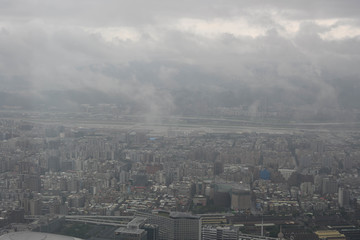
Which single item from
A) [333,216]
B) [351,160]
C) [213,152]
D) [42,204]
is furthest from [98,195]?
[351,160]

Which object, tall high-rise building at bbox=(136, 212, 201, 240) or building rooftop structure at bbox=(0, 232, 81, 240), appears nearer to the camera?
building rooftop structure at bbox=(0, 232, 81, 240)

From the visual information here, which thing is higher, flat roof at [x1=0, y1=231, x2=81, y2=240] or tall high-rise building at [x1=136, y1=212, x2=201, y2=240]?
flat roof at [x1=0, y1=231, x2=81, y2=240]

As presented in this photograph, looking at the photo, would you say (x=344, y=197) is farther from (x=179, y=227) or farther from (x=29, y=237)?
(x=29, y=237)

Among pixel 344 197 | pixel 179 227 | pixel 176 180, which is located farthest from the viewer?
pixel 176 180

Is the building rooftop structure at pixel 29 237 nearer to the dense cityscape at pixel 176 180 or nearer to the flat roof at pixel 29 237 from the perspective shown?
the flat roof at pixel 29 237

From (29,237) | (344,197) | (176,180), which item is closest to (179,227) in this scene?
(29,237)

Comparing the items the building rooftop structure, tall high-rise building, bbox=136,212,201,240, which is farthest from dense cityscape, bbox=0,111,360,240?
the building rooftop structure

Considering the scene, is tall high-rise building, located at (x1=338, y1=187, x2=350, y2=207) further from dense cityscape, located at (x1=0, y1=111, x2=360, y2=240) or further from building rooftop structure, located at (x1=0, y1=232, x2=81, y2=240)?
building rooftop structure, located at (x1=0, y1=232, x2=81, y2=240)

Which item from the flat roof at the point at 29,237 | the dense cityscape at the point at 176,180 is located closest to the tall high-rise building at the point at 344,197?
the dense cityscape at the point at 176,180

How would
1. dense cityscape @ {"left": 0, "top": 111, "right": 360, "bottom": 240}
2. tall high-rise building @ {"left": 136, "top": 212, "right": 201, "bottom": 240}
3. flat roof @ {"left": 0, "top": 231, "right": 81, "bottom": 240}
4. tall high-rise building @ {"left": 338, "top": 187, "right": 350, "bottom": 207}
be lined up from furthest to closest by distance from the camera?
tall high-rise building @ {"left": 338, "top": 187, "right": 350, "bottom": 207}
dense cityscape @ {"left": 0, "top": 111, "right": 360, "bottom": 240}
tall high-rise building @ {"left": 136, "top": 212, "right": 201, "bottom": 240}
flat roof @ {"left": 0, "top": 231, "right": 81, "bottom": 240}
